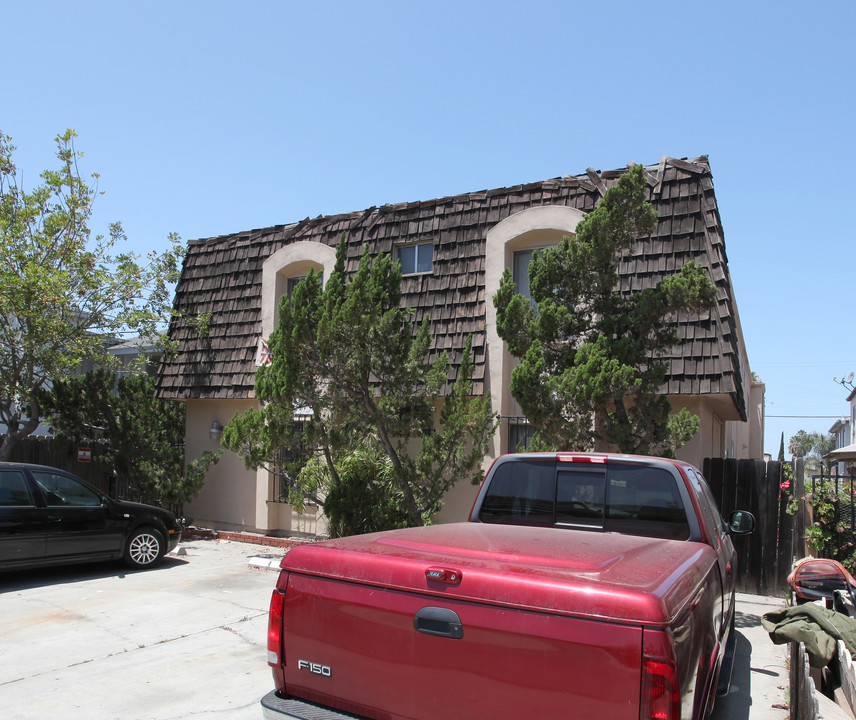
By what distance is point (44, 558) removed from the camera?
902 cm

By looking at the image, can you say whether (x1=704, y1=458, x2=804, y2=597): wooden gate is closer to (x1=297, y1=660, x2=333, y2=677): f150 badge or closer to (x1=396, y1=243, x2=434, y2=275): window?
(x1=396, y1=243, x2=434, y2=275): window

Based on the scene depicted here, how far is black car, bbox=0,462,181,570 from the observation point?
8820 millimetres

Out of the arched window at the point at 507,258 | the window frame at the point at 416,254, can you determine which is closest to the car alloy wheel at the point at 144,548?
the arched window at the point at 507,258

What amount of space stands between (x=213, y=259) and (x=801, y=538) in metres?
11.7

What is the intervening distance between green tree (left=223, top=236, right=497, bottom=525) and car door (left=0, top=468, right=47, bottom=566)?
3443 millimetres

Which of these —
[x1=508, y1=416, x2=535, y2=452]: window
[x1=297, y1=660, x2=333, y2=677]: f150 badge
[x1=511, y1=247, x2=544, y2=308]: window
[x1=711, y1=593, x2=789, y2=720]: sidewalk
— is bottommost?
[x1=711, y1=593, x2=789, y2=720]: sidewalk

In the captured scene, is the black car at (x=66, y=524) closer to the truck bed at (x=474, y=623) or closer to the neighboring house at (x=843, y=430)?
the truck bed at (x=474, y=623)

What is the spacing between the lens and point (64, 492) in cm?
956

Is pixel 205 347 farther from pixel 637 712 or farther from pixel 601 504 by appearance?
pixel 637 712

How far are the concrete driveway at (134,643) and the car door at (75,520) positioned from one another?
420 mm

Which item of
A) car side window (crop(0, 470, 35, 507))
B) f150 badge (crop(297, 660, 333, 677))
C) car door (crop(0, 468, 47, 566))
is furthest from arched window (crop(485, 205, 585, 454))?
f150 badge (crop(297, 660, 333, 677))

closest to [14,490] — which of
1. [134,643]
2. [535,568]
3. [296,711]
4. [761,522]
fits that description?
[134,643]

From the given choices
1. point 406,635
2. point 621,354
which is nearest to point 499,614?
point 406,635

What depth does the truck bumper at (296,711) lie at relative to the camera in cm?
316
